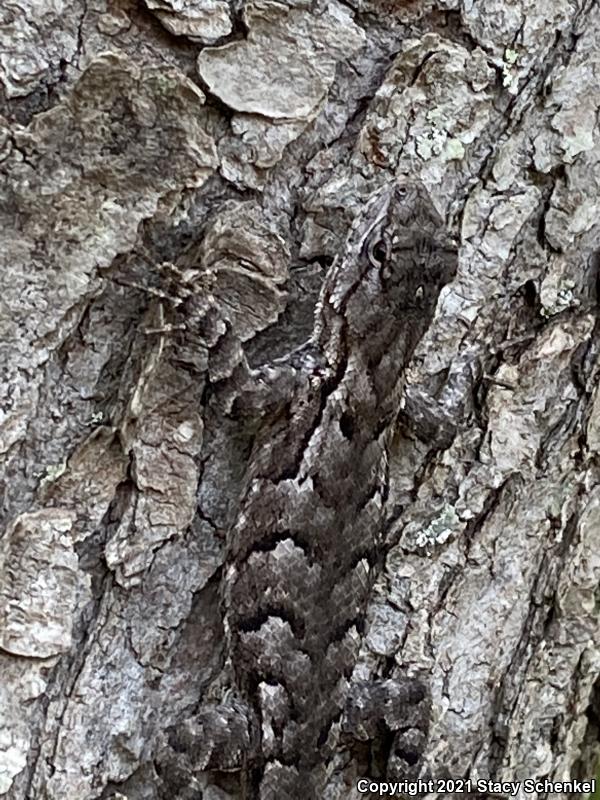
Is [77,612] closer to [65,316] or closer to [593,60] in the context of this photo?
[65,316]

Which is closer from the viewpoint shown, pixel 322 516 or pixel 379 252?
pixel 322 516

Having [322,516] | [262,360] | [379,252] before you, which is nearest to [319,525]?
[322,516]

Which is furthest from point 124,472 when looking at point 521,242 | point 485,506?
point 521,242

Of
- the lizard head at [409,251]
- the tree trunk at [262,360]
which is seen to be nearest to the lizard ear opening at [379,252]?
the lizard head at [409,251]

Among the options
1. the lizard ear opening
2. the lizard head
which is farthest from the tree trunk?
the lizard ear opening

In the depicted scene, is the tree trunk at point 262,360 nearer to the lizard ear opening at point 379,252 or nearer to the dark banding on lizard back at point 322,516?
the dark banding on lizard back at point 322,516

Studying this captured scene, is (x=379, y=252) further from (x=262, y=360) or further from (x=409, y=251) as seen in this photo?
(x=262, y=360)

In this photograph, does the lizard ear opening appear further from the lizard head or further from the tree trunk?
the tree trunk
